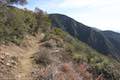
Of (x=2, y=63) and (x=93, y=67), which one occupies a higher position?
(x=2, y=63)

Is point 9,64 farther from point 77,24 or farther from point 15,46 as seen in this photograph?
point 77,24

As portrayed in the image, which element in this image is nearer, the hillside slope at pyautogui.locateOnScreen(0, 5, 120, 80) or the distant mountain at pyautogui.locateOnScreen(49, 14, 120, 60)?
the hillside slope at pyautogui.locateOnScreen(0, 5, 120, 80)

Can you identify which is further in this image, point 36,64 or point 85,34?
point 85,34

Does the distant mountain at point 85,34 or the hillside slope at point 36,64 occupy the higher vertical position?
the hillside slope at point 36,64

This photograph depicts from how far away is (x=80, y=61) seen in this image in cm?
2369

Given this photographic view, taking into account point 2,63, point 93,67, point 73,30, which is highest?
point 2,63

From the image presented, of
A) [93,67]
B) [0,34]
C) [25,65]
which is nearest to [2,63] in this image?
[25,65]

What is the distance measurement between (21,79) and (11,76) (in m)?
0.61

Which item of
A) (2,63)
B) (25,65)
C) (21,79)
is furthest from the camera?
(25,65)

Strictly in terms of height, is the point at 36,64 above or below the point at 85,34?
above

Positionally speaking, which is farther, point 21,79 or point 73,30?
point 73,30

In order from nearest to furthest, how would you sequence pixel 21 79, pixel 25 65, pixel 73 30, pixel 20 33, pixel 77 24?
pixel 21 79
pixel 25 65
pixel 20 33
pixel 73 30
pixel 77 24

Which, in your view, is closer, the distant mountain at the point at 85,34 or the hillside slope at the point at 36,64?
the hillside slope at the point at 36,64

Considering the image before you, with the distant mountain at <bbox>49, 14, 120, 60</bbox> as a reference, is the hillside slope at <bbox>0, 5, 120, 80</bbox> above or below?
above
